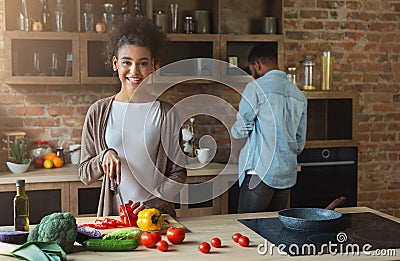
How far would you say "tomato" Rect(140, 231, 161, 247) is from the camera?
88.5 inches

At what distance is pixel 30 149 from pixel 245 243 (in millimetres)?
2846

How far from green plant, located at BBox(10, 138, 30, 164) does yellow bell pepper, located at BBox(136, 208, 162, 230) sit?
2069 millimetres

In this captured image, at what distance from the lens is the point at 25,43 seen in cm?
450

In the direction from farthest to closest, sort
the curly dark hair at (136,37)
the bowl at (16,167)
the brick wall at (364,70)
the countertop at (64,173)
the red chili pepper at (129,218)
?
1. the brick wall at (364,70)
2. the bowl at (16,167)
3. the countertop at (64,173)
4. the curly dark hair at (136,37)
5. the red chili pepper at (129,218)

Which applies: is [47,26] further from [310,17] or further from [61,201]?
[310,17]

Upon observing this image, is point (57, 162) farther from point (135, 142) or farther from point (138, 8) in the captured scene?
point (135, 142)

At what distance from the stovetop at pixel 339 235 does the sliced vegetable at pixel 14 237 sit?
0.92 metres

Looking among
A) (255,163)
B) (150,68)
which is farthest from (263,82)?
(150,68)

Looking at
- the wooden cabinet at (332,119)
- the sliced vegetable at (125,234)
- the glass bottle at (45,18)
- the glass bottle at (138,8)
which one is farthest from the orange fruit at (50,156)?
the sliced vegetable at (125,234)

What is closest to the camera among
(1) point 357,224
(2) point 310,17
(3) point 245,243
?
(3) point 245,243

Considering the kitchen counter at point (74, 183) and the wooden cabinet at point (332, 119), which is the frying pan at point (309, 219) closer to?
the kitchen counter at point (74, 183)

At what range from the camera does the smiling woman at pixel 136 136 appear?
2822 millimetres

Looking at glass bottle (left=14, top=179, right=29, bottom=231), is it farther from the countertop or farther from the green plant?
the green plant

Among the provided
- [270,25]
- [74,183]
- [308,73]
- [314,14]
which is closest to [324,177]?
[308,73]
